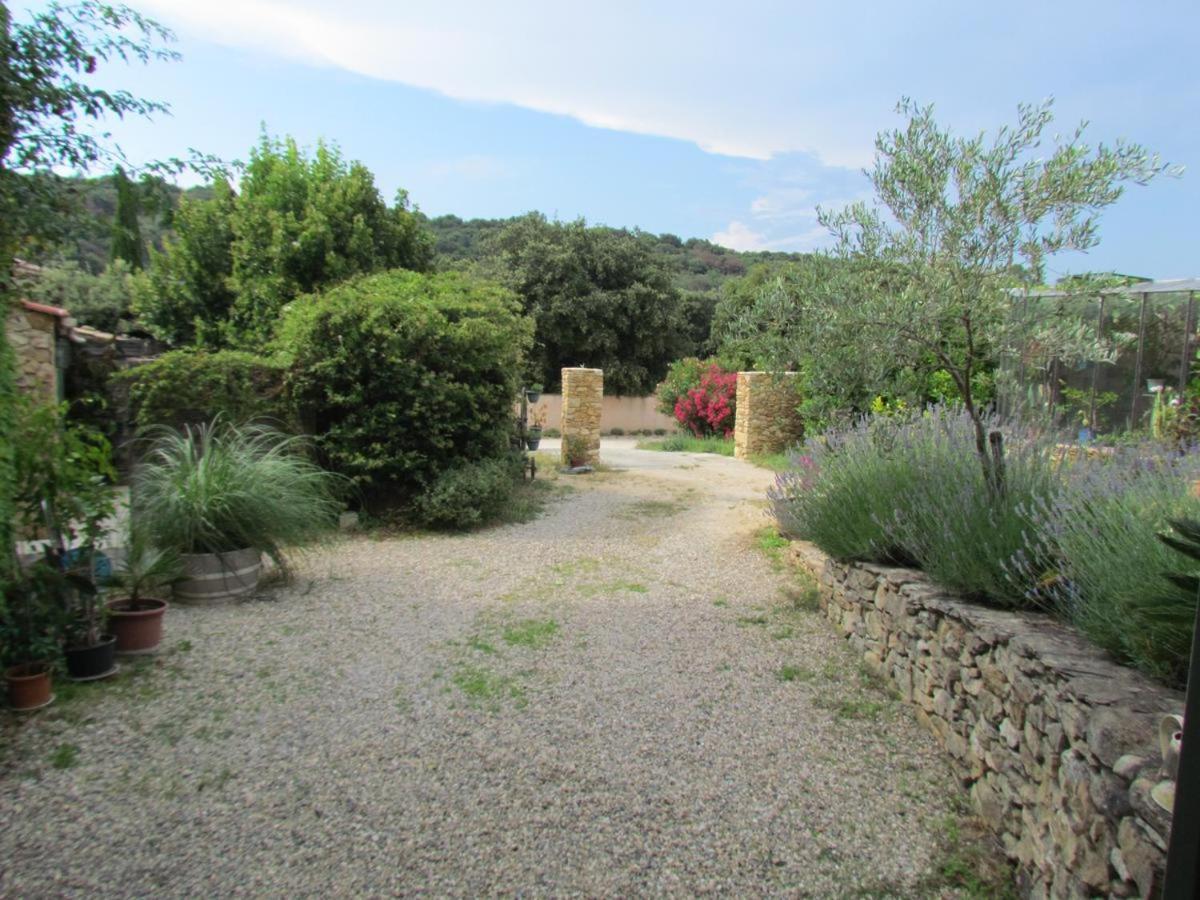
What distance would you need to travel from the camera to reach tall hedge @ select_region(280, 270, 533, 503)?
27.7 ft

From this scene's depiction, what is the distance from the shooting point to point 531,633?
518 centimetres

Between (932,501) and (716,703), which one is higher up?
(932,501)

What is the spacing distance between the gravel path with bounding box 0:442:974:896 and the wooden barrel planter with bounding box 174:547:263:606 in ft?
0.59

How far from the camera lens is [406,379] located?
865 cm

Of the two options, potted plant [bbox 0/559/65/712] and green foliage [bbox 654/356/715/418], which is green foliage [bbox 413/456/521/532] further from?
green foliage [bbox 654/356/715/418]

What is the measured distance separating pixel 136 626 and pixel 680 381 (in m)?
17.8

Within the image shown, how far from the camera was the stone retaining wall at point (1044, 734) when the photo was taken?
Result: 2.14 m

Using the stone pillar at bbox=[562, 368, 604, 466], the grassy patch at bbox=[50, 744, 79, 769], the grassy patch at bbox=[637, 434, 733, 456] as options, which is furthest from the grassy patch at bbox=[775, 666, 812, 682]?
the grassy patch at bbox=[637, 434, 733, 456]

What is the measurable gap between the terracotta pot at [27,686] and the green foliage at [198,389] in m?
3.93

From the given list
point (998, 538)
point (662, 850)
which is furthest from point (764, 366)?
point (662, 850)

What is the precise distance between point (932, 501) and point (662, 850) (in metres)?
2.66

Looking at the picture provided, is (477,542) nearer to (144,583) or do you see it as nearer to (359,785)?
(144,583)

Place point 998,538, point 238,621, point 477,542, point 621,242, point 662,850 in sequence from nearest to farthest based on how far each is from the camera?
point 662,850
point 998,538
point 238,621
point 477,542
point 621,242

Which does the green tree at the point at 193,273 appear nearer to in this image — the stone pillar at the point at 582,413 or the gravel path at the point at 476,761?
the stone pillar at the point at 582,413
